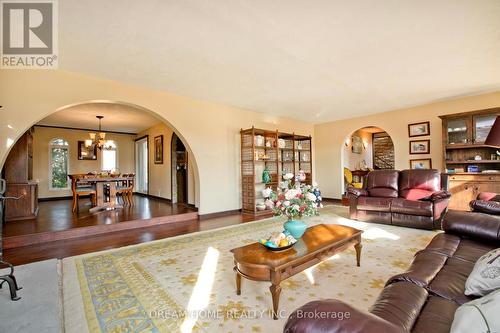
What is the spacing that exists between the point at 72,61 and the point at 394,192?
6087 mm

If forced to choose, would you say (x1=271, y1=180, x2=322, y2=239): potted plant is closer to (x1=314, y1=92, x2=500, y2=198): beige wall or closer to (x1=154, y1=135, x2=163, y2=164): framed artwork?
(x1=314, y1=92, x2=500, y2=198): beige wall

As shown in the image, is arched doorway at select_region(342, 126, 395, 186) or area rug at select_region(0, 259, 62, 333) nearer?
area rug at select_region(0, 259, 62, 333)

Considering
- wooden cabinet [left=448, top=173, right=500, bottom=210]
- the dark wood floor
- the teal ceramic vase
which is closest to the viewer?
the teal ceramic vase

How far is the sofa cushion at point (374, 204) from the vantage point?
4.48 meters

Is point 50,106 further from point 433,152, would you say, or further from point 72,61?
point 433,152

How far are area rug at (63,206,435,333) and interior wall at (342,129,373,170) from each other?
5714 mm

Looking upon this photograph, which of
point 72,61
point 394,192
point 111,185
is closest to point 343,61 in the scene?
point 394,192

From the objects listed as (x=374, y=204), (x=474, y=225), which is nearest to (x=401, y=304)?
(x=474, y=225)

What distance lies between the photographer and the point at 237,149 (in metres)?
6.10

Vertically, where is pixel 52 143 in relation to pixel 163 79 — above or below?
below

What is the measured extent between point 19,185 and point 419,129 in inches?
367

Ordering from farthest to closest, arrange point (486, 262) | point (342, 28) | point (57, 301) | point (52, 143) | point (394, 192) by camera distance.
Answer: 1. point (52, 143)
2. point (394, 192)
3. point (342, 28)
4. point (57, 301)
5. point (486, 262)

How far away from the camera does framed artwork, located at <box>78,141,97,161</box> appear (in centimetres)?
888

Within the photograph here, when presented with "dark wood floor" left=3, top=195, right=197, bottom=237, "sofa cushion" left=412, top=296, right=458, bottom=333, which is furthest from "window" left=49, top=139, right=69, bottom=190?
"sofa cushion" left=412, top=296, right=458, bottom=333
